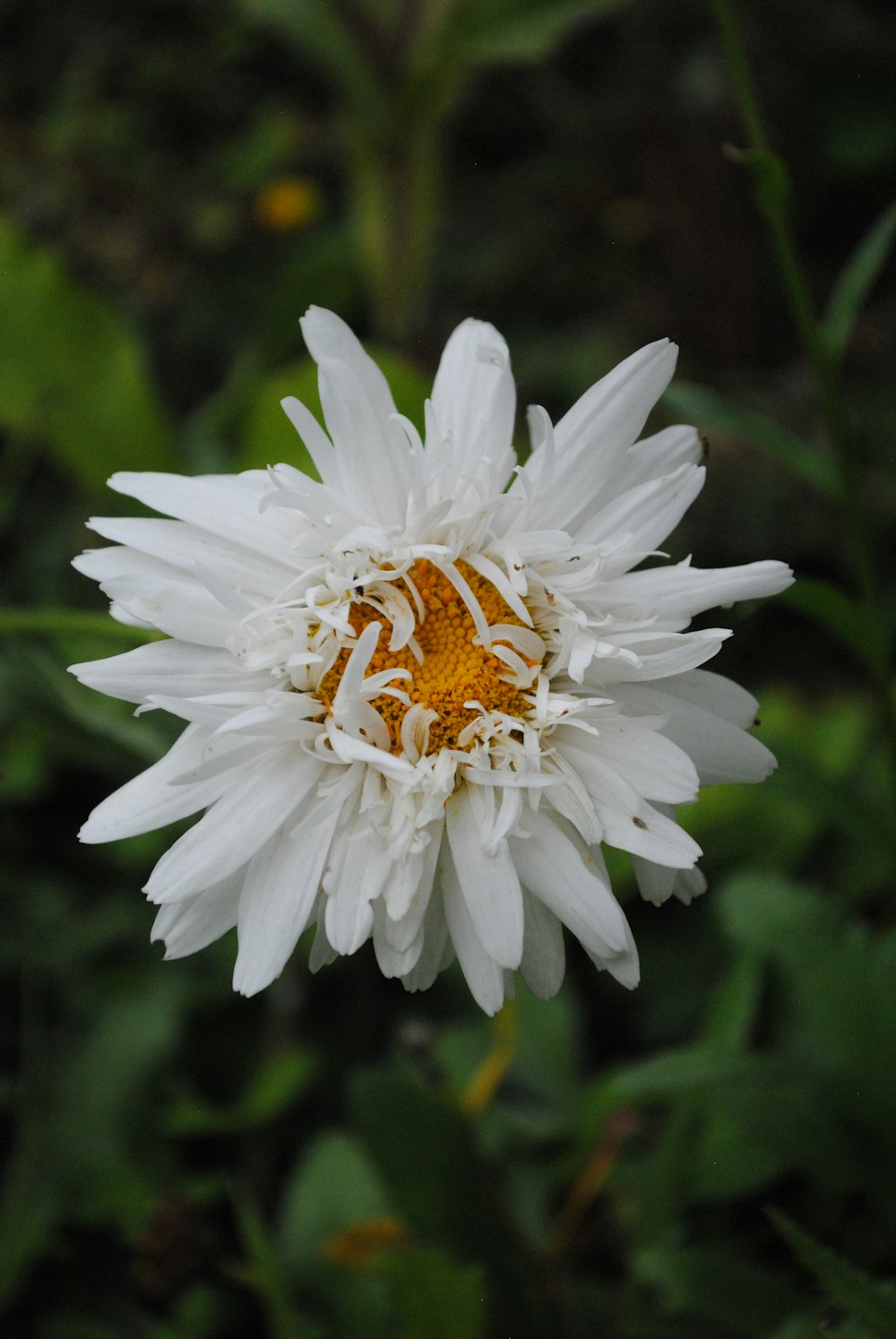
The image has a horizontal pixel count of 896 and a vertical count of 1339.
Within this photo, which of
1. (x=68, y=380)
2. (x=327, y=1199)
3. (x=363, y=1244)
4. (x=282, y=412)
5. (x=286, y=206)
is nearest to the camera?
(x=363, y=1244)

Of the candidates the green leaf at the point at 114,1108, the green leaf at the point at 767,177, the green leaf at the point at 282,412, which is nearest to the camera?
the green leaf at the point at 767,177

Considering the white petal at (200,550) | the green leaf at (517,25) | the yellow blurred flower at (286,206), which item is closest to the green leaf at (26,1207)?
the white petal at (200,550)

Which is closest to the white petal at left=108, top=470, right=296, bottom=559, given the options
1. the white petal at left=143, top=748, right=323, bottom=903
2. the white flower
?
the white flower

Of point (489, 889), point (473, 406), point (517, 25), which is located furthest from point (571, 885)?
point (517, 25)

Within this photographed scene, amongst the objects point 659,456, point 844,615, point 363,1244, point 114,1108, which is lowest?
point 363,1244

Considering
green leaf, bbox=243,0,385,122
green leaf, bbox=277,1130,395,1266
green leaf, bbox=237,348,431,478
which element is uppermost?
green leaf, bbox=243,0,385,122

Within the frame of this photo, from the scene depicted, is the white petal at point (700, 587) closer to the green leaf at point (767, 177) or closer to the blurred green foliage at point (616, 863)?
the blurred green foliage at point (616, 863)

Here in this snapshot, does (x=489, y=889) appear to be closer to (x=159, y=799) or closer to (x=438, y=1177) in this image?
(x=159, y=799)

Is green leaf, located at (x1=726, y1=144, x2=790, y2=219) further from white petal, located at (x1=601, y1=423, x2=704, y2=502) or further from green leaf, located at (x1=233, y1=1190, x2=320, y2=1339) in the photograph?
green leaf, located at (x1=233, y1=1190, x2=320, y2=1339)
